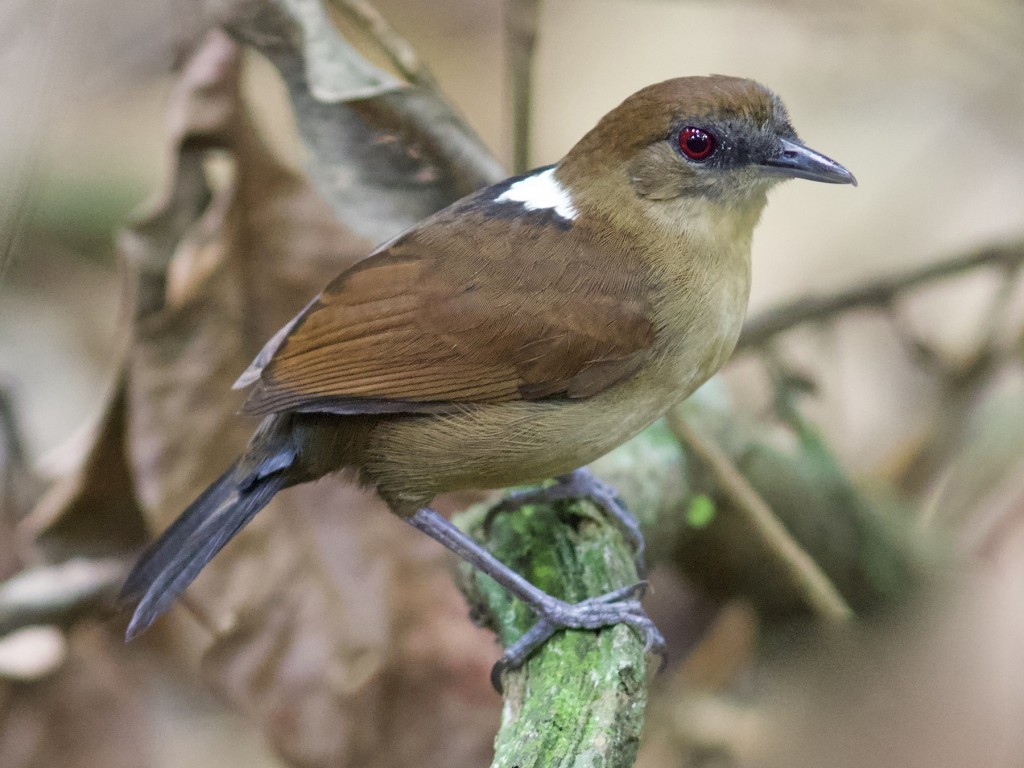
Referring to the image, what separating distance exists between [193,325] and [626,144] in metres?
Result: 1.46

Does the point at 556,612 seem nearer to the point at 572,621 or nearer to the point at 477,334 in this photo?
the point at 572,621

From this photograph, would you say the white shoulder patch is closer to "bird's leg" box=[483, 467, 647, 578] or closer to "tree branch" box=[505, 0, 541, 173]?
"bird's leg" box=[483, 467, 647, 578]

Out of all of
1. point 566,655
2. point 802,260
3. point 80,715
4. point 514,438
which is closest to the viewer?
point 566,655

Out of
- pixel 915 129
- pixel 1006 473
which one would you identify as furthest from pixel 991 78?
pixel 1006 473

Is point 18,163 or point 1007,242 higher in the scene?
point 18,163

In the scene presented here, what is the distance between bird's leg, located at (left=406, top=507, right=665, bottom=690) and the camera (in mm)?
2201

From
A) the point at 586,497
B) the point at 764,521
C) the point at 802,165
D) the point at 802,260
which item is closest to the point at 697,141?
A: the point at 802,165

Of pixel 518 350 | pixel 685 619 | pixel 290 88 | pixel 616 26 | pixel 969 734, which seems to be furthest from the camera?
pixel 616 26

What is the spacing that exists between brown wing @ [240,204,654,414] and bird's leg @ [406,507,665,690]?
36cm

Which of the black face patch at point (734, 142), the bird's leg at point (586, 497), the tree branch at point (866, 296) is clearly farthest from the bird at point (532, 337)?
the tree branch at point (866, 296)

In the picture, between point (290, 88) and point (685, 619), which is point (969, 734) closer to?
point (685, 619)

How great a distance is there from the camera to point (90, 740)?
344 cm

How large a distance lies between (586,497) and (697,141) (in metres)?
0.87

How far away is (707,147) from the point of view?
2289 millimetres
